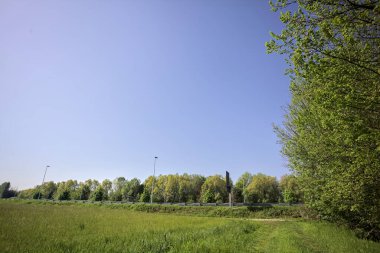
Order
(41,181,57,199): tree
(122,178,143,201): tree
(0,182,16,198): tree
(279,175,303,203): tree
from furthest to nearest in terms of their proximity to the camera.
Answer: (0,182,16,198): tree → (41,181,57,199): tree → (122,178,143,201): tree → (279,175,303,203): tree

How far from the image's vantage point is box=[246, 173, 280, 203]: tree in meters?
86.9

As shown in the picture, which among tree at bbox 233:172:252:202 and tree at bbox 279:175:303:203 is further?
tree at bbox 233:172:252:202

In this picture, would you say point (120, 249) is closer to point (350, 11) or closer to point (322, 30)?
point (322, 30)

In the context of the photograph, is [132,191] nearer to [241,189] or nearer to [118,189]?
[118,189]

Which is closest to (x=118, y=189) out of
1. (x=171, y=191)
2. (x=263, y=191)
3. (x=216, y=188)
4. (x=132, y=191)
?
(x=132, y=191)

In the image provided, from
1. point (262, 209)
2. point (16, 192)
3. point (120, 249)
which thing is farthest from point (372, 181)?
point (16, 192)

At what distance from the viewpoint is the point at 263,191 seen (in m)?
89.1

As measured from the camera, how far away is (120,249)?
945cm

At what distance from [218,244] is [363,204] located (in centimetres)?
795

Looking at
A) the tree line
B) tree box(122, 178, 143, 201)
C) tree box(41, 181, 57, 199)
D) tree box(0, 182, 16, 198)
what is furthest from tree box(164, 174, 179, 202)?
tree box(0, 182, 16, 198)

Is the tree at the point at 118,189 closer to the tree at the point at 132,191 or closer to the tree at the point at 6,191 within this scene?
the tree at the point at 132,191

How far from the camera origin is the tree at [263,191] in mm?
86938

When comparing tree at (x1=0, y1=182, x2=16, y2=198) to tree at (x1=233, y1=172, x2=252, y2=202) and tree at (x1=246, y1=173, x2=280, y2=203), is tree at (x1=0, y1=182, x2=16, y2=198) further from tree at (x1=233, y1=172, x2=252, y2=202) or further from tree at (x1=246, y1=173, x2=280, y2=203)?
tree at (x1=246, y1=173, x2=280, y2=203)

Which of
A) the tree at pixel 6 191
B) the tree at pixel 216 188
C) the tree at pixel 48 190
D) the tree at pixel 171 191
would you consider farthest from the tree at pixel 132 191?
the tree at pixel 6 191
